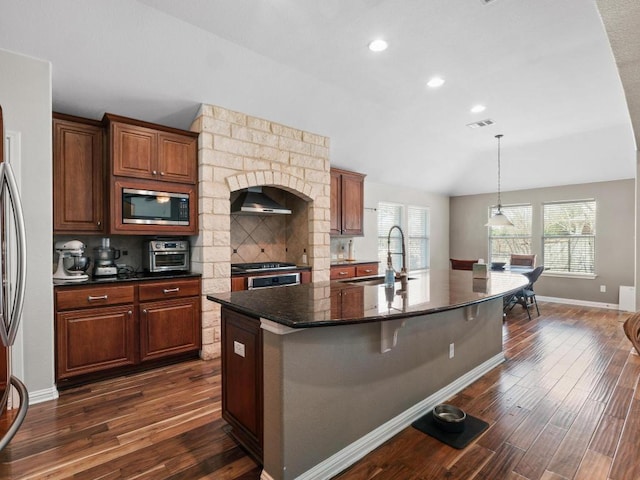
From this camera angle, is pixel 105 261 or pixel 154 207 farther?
pixel 154 207

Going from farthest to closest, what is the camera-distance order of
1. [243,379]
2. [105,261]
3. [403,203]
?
1. [403,203]
2. [105,261]
3. [243,379]

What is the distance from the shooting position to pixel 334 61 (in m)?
3.47

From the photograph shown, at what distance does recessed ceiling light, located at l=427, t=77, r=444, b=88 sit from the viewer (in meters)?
3.85

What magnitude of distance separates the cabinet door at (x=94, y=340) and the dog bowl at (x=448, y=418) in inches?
107

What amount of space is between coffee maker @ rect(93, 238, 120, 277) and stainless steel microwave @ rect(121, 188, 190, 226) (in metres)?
0.40

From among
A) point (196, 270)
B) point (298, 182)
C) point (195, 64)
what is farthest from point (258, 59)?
point (196, 270)

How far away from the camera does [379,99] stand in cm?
444

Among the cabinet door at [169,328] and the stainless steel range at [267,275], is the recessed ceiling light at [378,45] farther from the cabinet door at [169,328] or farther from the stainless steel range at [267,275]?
the cabinet door at [169,328]

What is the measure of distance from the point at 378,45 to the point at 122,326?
3.52 meters

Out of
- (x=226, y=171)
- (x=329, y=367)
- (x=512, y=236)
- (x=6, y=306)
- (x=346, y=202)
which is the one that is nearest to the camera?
(x=6, y=306)

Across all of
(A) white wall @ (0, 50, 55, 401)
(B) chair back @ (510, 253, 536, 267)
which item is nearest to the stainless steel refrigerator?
(A) white wall @ (0, 50, 55, 401)

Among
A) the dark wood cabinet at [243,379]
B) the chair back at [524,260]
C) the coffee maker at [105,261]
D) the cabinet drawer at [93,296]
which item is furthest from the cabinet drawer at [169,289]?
the chair back at [524,260]

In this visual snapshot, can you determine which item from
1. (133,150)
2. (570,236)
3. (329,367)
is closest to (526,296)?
(570,236)

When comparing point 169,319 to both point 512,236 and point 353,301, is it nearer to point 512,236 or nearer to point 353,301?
point 353,301
